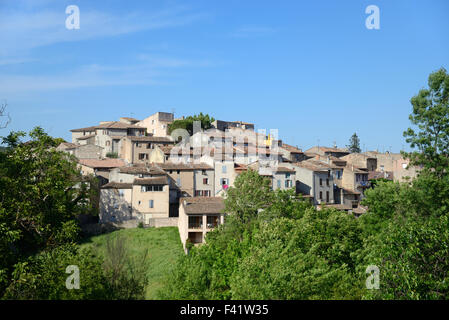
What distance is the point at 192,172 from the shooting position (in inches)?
2318

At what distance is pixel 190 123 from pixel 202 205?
34.0 m

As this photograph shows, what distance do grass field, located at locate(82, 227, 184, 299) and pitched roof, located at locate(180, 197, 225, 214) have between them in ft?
13.1

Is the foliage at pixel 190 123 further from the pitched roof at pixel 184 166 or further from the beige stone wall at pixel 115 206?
the beige stone wall at pixel 115 206

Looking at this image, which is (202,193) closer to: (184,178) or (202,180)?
(202,180)

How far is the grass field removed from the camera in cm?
4100

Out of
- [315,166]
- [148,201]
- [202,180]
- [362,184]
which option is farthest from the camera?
[362,184]

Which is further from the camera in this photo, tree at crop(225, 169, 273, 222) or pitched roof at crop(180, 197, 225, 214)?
pitched roof at crop(180, 197, 225, 214)

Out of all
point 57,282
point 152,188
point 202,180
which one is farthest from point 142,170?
point 57,282

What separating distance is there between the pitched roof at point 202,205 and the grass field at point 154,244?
3987mm

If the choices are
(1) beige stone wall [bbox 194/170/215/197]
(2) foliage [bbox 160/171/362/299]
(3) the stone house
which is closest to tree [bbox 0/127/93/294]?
(2) foliage [bbox 160/171/362/299]

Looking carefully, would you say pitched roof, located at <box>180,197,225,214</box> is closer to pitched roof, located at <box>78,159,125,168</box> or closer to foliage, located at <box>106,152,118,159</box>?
pitched roof, located at <box>78,159,125,168</box>
